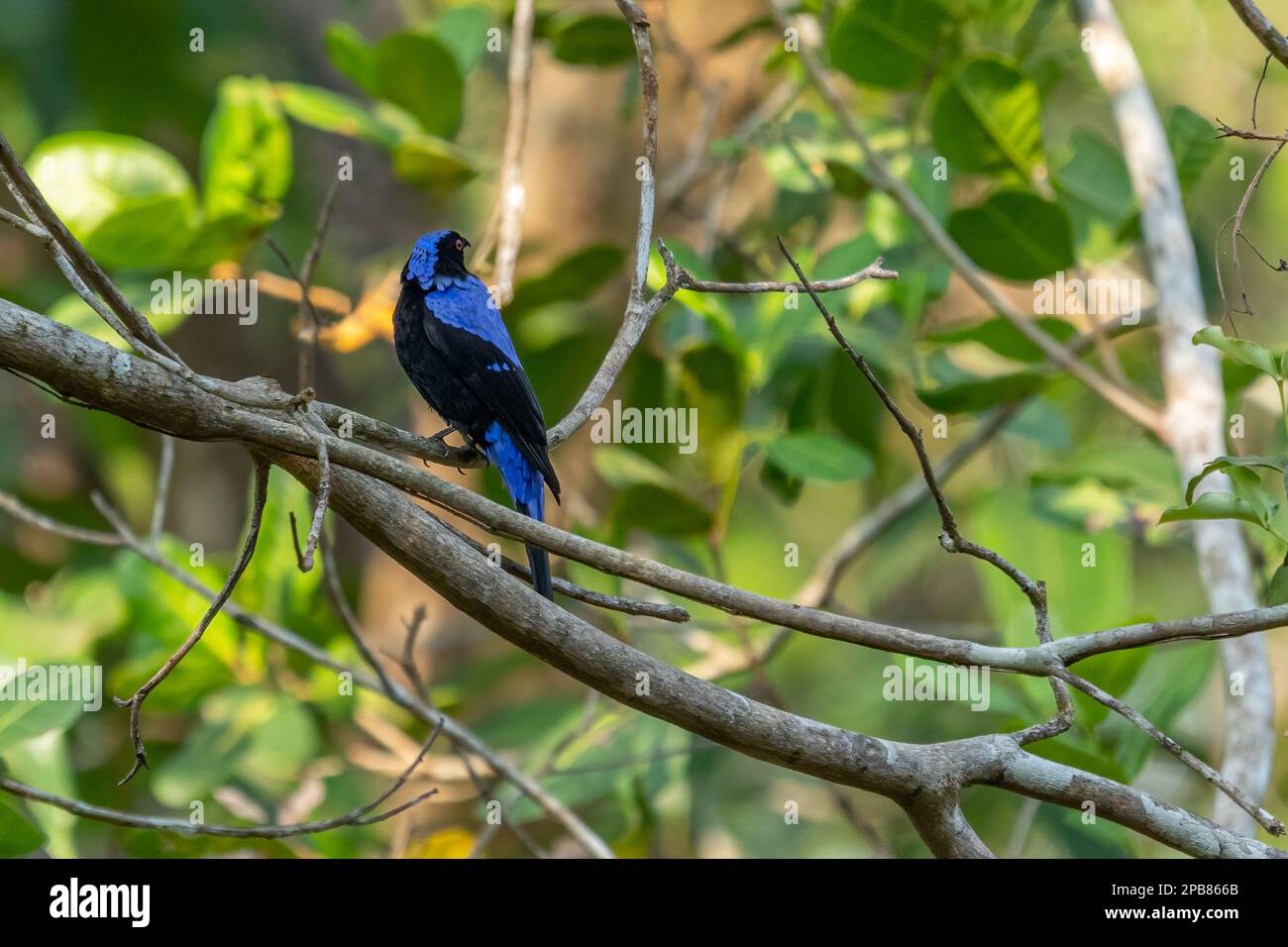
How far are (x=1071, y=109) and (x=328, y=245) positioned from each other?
14.5 feet

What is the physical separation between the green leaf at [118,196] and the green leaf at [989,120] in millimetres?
2213

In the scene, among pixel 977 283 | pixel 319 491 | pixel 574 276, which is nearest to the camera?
pixel 319 491

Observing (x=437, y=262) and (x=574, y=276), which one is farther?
(x=574, y=276)

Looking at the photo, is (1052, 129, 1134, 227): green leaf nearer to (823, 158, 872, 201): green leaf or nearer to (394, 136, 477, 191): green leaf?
(823, 158, 872, 201): green leaf

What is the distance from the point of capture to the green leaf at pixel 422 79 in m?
3.85

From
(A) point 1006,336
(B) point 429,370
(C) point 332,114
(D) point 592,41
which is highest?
(D) point 592,41

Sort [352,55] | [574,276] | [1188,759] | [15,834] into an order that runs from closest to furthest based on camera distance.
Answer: [1188,759]
[15,834]
[352,55]
[574,276]

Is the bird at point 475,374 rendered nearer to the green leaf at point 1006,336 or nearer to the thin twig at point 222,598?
the thin twig at point 222,598

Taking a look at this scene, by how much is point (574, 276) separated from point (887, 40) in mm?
1204

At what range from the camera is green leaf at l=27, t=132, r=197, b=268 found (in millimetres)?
3574

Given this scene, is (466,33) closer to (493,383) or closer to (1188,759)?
(493,383)

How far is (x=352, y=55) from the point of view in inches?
155

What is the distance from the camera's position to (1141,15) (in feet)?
20.1

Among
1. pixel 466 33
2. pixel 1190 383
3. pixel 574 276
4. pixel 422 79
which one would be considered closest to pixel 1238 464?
pixel 1190 383
